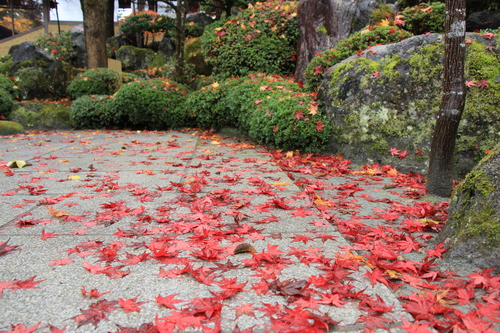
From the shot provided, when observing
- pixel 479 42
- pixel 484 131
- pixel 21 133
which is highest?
pixel 479 42

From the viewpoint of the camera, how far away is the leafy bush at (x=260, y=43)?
26.1 ft

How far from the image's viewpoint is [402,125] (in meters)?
4.27

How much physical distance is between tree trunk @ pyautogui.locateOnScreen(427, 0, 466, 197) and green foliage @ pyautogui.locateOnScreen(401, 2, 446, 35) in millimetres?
3483

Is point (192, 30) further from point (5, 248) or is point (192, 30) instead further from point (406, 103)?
point (5, 248)

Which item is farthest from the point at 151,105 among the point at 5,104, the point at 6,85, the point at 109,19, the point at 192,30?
the point at 109,19

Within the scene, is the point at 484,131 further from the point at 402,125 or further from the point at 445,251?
the point at 445,251

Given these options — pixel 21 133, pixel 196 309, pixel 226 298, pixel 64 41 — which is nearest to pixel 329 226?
pixel 226 298

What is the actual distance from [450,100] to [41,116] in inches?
344

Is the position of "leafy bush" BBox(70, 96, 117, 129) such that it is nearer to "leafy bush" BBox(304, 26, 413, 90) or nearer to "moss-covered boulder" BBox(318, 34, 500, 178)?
"leafy bush" BBox(304, 26, 413, 90)

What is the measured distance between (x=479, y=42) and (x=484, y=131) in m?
1.11

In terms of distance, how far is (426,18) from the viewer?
19.3 feet

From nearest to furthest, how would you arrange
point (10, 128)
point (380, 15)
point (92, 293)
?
point (92, 293) < point (380, 15) < point (10, 128)

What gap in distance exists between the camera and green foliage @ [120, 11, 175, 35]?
13.7 meters

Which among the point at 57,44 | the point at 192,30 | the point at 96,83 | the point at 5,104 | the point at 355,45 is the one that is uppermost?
the point at 192,30
